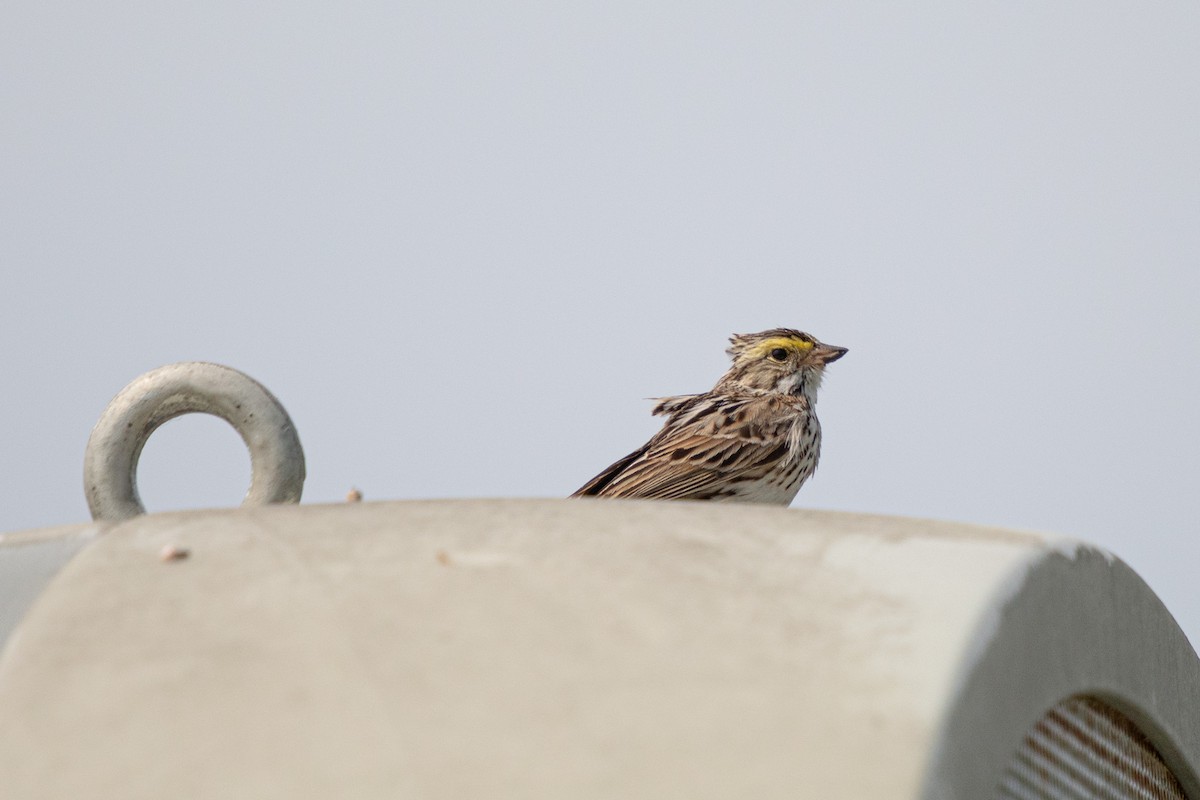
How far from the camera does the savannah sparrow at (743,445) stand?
7.06 meters

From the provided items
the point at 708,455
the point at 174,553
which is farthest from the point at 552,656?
the point at 708,455

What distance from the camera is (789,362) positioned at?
7.88 metres

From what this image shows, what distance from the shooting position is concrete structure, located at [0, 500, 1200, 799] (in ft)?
5.92

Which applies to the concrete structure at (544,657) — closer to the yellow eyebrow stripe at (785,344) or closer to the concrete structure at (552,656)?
the concrete structure at (552,656)

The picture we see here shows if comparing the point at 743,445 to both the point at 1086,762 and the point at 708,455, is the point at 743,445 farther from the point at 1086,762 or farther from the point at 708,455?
the point at 1086,762

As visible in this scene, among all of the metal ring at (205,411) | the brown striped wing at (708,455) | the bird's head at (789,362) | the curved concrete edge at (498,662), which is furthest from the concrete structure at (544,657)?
the bird's head at (789,362)

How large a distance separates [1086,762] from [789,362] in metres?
5.53

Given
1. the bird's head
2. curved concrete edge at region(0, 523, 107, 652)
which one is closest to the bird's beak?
the bird's head

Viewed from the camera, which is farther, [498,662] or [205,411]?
[205,411]

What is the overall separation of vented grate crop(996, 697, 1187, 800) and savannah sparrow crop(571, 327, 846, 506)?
166 inches

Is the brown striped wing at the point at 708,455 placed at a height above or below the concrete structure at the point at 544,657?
below

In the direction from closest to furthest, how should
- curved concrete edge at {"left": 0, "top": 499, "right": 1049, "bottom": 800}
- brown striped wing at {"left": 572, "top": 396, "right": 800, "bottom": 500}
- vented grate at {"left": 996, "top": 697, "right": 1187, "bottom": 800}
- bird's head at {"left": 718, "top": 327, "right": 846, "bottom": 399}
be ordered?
1. curved concrete edge at {"left": 0, "top": 499, "right": 1049, "bottom": 800}
2. vented grate at {"left": 996, "top": 697, "right": 1187, "bottom": 800}
3. brown striped wing at {"left": 572, "top": 396, "right": 800, "bottom": 500}
4. bird's head at {"left": 718, "top": 327, "right": 846, "bottom": 399}

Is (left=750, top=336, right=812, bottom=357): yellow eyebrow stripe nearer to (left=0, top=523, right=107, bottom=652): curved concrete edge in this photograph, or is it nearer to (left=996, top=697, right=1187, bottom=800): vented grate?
(left=996, top=697, right=1187, bottom=800): vented grate

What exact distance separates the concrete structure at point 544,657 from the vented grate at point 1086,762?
2 cm
